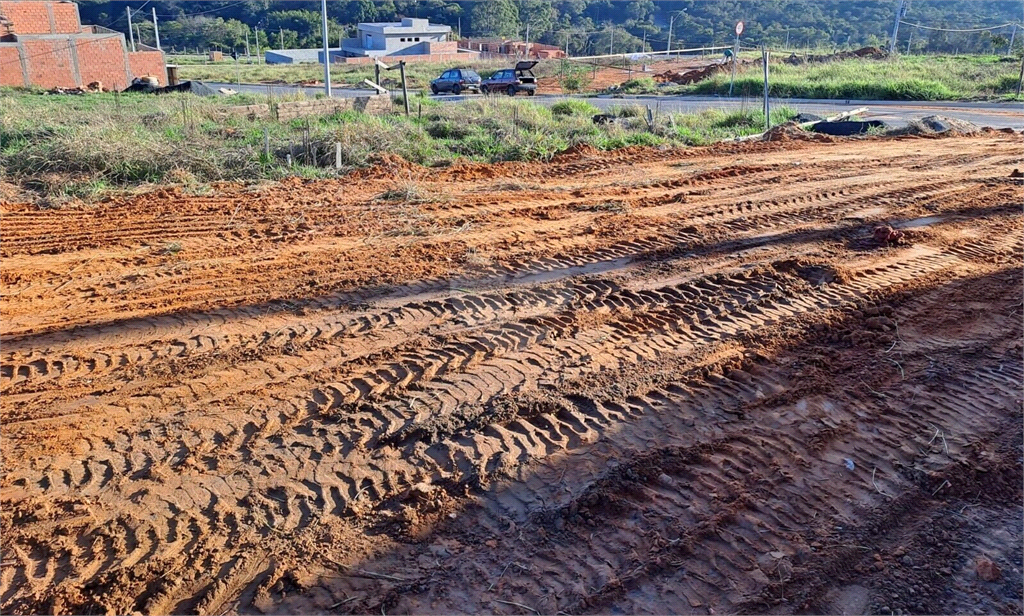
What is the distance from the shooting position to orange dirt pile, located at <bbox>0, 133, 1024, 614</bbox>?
11.1ft

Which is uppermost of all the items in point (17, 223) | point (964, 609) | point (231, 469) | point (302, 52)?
point (302, 52)

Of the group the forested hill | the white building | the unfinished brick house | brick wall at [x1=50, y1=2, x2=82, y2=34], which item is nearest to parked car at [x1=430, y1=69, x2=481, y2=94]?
the unfinished brick house

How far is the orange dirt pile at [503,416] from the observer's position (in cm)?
339

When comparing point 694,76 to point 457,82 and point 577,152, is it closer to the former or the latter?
point 457,82

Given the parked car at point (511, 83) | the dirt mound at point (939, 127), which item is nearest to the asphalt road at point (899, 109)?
the dirt mound at point (939, 127)

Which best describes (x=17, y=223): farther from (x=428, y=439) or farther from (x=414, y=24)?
(x=414, y=24)

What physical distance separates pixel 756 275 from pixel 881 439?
9.49 ft

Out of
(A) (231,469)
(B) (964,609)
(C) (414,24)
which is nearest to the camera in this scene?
(B) (964,609)

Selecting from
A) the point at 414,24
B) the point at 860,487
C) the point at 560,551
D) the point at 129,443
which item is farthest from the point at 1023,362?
the point at 414,24

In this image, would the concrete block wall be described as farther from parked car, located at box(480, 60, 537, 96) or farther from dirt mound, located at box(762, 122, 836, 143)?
dirt mound, located at box(762, 122, 836, 143)

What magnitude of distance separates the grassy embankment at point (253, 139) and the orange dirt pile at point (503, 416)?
1918mm

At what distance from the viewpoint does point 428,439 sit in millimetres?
4379

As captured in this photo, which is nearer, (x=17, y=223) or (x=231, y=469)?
(x=231, y=469)

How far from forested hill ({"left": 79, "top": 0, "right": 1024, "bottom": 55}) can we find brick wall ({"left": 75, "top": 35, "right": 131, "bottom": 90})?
30120 mm
